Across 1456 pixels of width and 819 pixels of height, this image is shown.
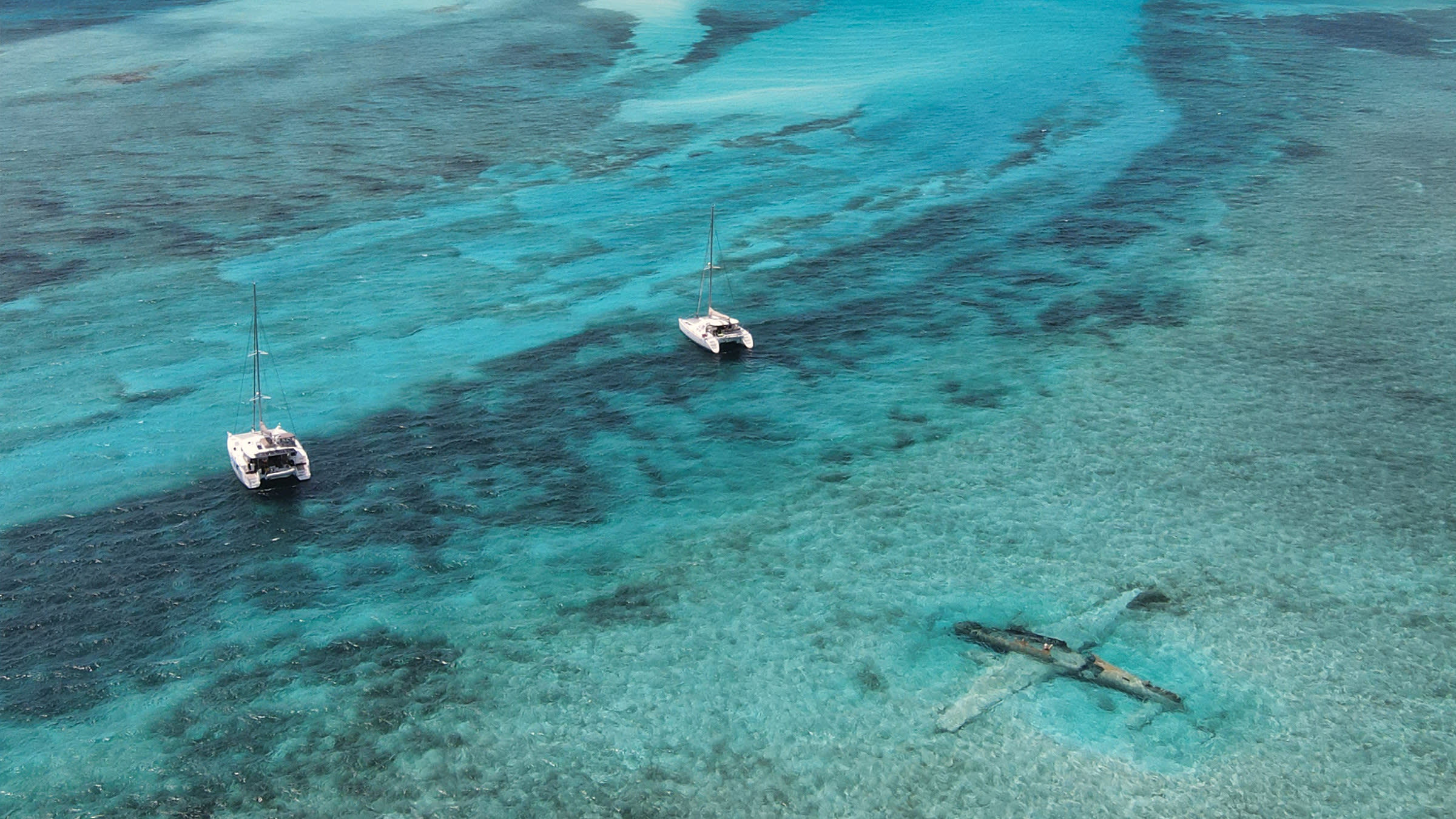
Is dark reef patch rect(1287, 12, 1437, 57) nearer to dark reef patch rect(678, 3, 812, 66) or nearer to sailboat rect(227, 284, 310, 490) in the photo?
dark reef patch rect(678, 3, 812, 66)

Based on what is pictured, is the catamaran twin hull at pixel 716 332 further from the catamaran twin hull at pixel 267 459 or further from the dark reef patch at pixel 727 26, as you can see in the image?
the dark reef patch at pixel 727 26

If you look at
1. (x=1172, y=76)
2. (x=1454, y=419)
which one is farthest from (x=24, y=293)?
(x=1172, y=76)

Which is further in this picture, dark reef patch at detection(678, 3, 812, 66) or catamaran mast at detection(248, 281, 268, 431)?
dark reef patch at detection(678, 3, 812, 66)

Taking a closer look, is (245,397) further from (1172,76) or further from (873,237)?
(1172,76)

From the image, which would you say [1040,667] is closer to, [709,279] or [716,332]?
[716,332]

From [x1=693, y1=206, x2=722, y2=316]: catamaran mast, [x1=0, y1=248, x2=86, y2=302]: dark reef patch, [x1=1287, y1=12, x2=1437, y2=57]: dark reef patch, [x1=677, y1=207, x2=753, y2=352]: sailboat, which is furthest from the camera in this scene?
[x1=1287, y1=12, x2=1437, y2=57]: dark reef patch

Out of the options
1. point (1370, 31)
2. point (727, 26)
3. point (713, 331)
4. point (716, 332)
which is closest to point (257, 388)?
point (713, 331)

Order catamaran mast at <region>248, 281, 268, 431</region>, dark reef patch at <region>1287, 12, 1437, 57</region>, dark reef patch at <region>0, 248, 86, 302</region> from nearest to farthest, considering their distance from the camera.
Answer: catamaran mast at <region>248, 281, 268, 431</region>
dark reef patch at <region>0, 248, 86, 302</region>
dark reef patch at <region>1287, 12, 1437, 57</region>

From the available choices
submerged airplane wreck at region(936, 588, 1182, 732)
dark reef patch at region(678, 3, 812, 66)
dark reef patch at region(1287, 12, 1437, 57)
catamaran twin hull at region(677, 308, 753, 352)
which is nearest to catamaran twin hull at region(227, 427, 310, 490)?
catamaran twin hull at region(677, 308, 753, 352)
